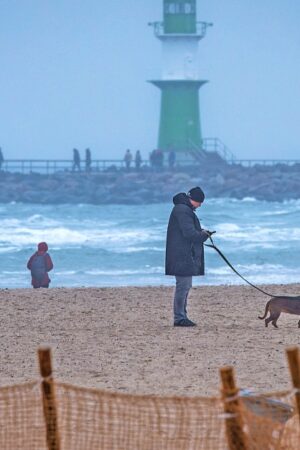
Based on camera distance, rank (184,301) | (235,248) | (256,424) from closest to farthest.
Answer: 1. (256,424)
2. (184,301)
3. (235,248)

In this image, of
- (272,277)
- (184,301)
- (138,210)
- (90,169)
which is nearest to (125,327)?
(184,301)

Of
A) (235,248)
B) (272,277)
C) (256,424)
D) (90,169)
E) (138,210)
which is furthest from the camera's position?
(90,169)

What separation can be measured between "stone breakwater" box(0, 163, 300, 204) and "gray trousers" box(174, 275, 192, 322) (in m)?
67.1

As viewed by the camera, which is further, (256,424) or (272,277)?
(272,277)

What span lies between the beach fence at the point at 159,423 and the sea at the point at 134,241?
17562 mm

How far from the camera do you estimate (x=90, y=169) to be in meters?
84.6

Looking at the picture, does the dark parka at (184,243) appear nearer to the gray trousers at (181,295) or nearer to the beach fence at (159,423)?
the gray trousers at (181,295)

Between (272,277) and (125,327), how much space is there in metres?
14.6

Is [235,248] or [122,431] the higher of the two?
[122,431]

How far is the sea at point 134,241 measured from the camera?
30.2 meters

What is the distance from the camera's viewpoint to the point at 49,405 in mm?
6094

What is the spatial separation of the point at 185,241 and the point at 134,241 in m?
36.2

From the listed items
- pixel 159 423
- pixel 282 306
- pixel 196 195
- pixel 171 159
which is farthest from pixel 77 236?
pixel 159 423

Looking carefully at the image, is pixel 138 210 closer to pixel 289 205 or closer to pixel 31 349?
pixel 289 205
